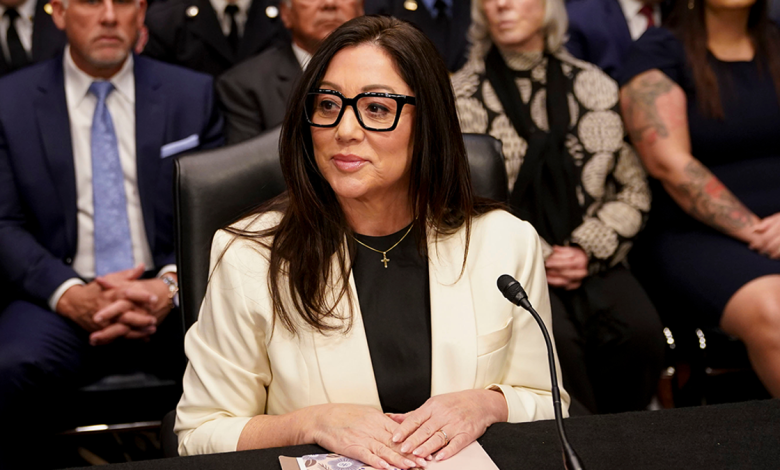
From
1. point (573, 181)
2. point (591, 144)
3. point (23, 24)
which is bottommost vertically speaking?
point (573, 181)

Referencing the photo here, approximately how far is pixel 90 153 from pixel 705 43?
1953mm

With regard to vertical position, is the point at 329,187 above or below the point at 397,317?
above

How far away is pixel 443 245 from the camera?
5.31 feet

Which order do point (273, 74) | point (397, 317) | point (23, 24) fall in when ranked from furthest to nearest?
point (23, 24), point (273, 74), point (397, 317)

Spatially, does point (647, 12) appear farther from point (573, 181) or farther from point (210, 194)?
point (210, 194)

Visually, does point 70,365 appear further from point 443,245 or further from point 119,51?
point 443,245

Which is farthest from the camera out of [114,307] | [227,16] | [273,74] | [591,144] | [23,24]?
[227,16]

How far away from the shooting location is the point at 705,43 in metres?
2.58

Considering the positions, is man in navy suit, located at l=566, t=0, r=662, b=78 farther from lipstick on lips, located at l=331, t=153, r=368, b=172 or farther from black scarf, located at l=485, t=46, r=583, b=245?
lipstick on lips, located at l=331, t=153, r=368, b=172

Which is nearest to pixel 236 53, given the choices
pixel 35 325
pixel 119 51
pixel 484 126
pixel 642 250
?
pixel 119 51

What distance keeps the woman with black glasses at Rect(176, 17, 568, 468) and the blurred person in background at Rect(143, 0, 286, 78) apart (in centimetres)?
177

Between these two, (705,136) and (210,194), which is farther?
(705,136)

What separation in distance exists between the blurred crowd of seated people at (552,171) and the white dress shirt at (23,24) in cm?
51

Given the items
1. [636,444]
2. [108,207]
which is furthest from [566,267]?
[108,207]
